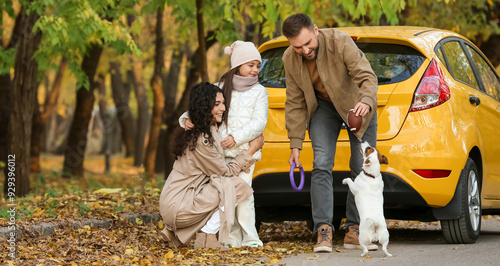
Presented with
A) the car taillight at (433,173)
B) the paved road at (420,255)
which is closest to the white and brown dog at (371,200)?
the paved road at (420,255)

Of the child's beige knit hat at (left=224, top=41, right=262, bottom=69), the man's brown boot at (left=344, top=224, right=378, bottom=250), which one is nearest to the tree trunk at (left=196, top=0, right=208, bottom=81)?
the child's beige knit hat at (left=224, top=41, right=262, bottom=69)

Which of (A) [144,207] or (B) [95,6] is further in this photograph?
(B) [95,6]

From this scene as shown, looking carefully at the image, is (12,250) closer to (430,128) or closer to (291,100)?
(291,100)

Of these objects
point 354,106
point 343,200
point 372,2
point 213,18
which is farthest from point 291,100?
point 213,18

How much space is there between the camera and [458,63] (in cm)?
698

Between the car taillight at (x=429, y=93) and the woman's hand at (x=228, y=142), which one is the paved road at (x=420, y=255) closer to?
the woman's hand at (x=228, y=142)

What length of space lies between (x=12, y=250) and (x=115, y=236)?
107 centimetres

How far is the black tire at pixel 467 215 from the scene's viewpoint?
20.8 feet

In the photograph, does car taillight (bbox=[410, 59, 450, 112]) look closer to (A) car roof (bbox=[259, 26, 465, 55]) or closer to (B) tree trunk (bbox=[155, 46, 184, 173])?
(A) car roof (bbox=[259, 26, 465, 55])

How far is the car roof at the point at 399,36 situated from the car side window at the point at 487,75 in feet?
2.44

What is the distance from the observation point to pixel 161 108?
19703 mm

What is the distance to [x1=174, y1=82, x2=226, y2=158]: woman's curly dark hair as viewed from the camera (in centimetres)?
612

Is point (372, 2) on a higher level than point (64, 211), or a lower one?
higher

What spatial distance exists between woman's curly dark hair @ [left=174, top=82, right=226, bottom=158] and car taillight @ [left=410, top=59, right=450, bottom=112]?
161 centimetres
